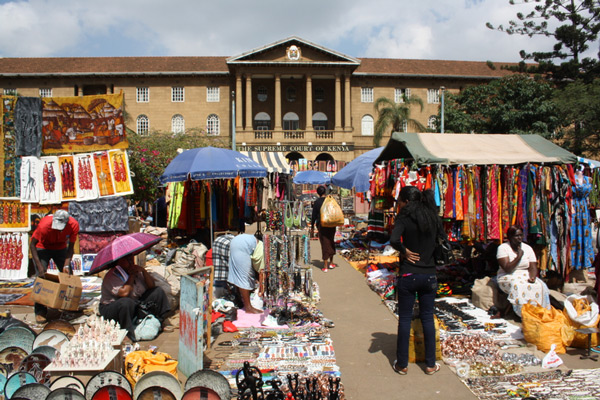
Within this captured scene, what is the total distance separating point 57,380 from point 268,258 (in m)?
3.14

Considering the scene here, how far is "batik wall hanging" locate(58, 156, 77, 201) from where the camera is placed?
8.59m

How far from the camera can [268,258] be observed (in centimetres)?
630

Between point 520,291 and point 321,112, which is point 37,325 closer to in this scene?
point 520,291

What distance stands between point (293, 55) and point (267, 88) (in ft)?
16.0

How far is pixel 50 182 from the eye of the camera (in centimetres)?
859

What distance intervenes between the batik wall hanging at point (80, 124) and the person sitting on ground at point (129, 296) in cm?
409

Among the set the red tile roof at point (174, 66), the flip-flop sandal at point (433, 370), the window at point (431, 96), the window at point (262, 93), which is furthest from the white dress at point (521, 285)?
the window at point (431, 96)

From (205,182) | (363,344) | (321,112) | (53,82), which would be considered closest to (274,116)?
(321,112)

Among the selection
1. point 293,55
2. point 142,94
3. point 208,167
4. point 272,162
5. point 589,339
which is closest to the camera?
point 589,339

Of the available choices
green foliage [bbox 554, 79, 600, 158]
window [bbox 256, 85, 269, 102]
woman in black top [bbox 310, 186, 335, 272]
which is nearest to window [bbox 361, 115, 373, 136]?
window [bbox 256, 85, 269, 102]

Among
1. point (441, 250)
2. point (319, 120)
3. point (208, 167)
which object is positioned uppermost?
point (319, 120)

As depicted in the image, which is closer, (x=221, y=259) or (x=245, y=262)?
(x=245, y=262)

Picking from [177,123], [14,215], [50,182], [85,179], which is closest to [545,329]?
[85,179]

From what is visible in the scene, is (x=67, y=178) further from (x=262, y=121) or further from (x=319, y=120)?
(x=319, y=120)
